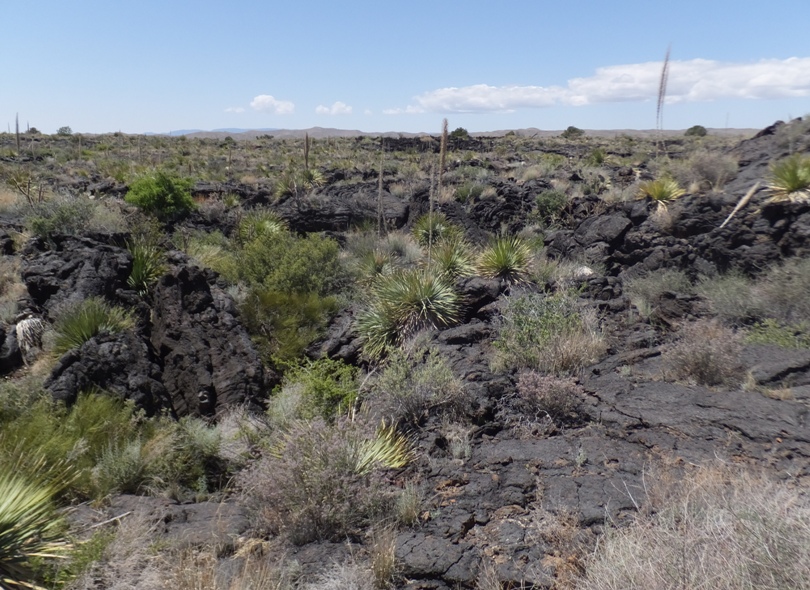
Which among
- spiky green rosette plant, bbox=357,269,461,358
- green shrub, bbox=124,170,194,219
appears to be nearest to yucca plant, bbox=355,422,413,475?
spiky green rosette plant, bbox=357,269,461,358

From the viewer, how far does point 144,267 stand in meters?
10.6

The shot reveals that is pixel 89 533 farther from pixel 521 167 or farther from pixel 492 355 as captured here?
pixel 521 167

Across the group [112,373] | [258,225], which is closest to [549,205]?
[258,225]

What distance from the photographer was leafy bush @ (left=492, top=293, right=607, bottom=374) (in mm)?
7258

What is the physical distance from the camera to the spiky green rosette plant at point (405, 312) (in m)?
9.53

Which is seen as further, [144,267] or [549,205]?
[549,205]

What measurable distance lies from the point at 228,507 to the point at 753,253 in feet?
35.1

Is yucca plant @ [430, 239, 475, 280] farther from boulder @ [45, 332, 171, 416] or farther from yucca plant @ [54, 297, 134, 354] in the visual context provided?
yucca plant @ [54, 297, 134, 354]

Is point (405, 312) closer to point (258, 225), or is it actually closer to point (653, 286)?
point (653, 286)

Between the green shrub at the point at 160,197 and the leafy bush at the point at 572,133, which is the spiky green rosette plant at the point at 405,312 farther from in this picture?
the leafy bush at the point at 572,133

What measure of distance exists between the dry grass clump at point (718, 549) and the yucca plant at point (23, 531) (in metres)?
3.40

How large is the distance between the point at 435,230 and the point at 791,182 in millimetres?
7984

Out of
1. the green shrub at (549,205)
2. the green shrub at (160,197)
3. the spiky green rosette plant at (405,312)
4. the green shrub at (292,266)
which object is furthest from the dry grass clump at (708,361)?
the green shrub at (160,197)

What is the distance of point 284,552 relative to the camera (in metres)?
4.18
